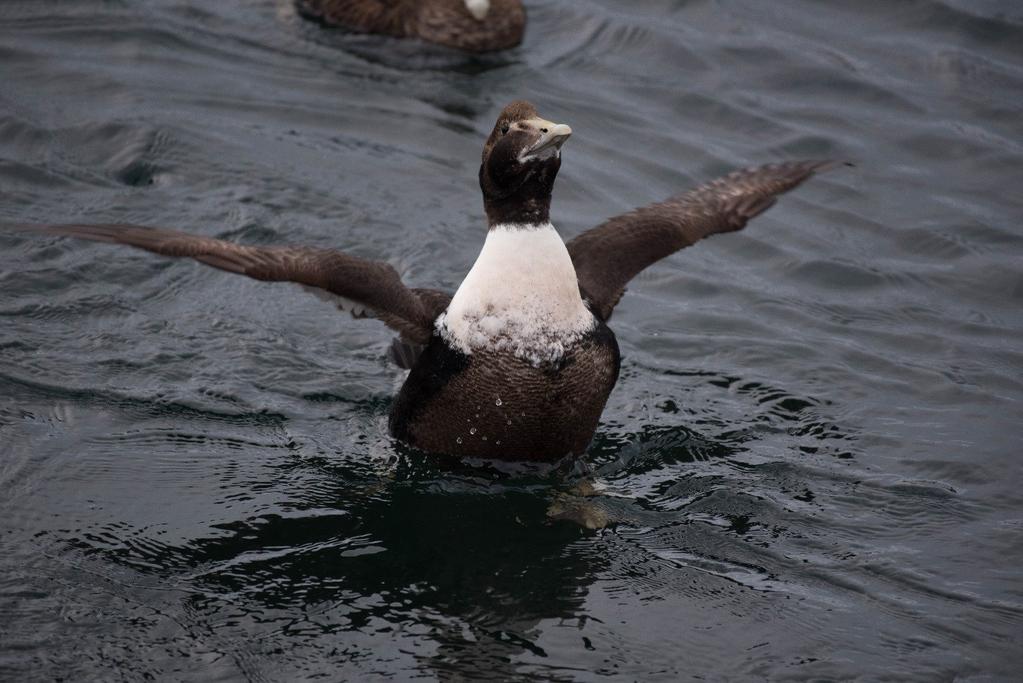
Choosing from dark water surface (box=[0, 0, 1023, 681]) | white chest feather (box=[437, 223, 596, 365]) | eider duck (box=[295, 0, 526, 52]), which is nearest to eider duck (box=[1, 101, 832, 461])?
white chest feather (box=[437, 223, 596, 365])

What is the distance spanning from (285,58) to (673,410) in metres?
5.52

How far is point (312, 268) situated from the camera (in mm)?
6934

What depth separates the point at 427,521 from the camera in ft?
22.4

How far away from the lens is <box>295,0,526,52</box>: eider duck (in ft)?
39.0

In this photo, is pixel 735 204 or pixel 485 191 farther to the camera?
pixel 735 204

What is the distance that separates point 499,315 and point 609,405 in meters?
1.64

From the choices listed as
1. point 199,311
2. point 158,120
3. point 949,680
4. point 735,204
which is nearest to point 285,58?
point 158,120

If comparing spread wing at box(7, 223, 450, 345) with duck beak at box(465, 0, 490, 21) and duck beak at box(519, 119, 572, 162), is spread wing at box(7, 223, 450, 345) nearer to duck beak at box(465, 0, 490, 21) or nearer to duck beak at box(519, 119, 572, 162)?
duck beak at box(519, 119, 572, 162)

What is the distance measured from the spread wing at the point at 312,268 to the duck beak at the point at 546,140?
1.07 m

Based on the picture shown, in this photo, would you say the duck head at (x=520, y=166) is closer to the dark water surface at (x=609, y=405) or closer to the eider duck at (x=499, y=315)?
the eider duck at (x=499, y=315)

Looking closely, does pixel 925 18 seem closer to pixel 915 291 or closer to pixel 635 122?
pixel 635 122

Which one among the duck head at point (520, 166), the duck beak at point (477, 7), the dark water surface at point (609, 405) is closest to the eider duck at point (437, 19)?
the duck beak at point (477, 7)

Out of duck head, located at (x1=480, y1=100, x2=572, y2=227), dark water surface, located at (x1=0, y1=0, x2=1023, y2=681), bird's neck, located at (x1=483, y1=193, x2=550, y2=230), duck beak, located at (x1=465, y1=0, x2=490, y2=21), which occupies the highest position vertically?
duck beak, located at (x1=465, y1=0, x2=490, y2=21)

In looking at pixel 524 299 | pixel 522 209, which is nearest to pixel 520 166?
pixel 522 209
